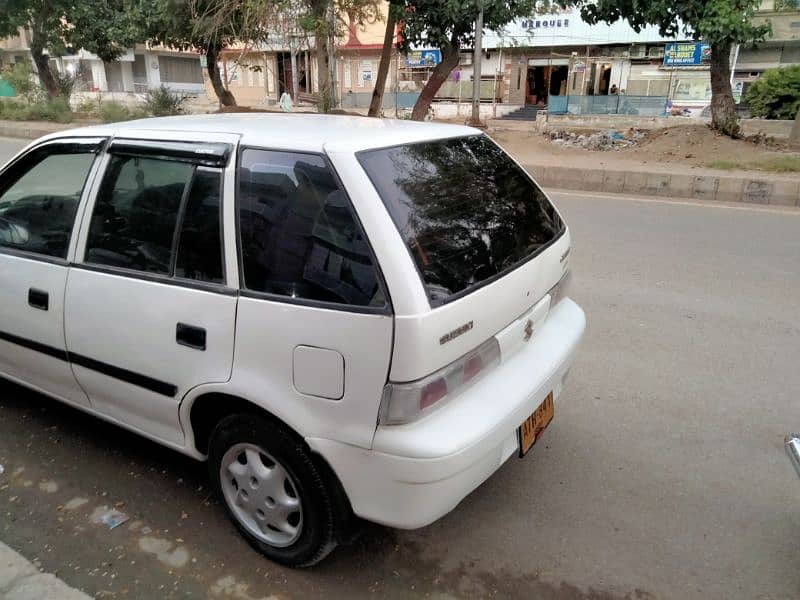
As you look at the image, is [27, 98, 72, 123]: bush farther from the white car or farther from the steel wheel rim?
the steel wheel rim

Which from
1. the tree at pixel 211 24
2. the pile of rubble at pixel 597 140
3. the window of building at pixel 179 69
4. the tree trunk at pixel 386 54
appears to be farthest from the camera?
the window of building at pixel 179 69

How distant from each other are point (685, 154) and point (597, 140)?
309 cm

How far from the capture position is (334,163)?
2.07 m

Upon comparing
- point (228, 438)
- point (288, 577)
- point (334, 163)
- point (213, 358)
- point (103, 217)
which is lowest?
point (288, 577)

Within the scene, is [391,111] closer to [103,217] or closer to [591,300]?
[591,300]

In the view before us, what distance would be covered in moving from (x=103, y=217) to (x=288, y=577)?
1.64m

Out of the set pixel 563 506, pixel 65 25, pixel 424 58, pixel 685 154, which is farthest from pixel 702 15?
pixel 424 58

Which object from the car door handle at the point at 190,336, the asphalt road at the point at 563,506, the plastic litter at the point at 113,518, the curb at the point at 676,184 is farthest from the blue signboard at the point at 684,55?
the plastic litter at the point at 113,518

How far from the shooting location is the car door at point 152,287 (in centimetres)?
225

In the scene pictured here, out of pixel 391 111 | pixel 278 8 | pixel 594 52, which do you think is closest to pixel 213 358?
pixel 278 8

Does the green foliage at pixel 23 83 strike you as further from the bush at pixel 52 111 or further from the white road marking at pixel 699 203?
the white road marking at pixel 699 203

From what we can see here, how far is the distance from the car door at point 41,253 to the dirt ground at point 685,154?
33.5 ft

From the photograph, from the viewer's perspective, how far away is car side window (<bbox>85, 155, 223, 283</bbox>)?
2.28 m

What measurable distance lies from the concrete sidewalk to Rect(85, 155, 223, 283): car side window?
3.75 feet
